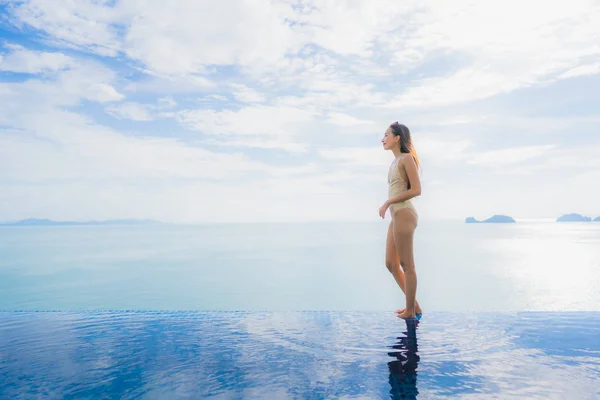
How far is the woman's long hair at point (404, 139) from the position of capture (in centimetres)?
529

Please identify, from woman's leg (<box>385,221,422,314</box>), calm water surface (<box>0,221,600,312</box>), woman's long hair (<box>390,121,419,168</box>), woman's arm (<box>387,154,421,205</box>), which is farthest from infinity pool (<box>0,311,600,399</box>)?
calm water surface (<box>0,221,600,312</box>)

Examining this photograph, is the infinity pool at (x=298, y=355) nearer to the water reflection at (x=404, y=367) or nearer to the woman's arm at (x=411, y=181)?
the water reflection at (x=404, y=367)

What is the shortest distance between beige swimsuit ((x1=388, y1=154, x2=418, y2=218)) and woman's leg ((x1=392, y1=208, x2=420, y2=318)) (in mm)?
53

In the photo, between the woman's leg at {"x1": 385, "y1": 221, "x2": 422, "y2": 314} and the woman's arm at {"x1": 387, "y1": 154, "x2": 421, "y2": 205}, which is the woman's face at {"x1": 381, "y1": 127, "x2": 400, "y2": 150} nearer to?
the woman's arm at {"x1": 387, "y1": 154, "x2": 421, "y2": 205}

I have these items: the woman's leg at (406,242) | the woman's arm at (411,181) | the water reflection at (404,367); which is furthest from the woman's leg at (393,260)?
the water reflection at (404,367)

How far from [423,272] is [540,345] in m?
22.5

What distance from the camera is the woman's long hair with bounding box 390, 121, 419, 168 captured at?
17.4ft

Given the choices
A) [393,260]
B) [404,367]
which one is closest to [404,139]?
[393,260]

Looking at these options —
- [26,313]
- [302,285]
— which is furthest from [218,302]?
[26,313]

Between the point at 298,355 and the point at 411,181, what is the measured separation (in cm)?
231


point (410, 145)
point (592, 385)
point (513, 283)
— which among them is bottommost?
point (513, 283)

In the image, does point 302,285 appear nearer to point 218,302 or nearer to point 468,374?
point 218,302

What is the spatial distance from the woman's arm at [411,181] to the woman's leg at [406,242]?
0.52 feet

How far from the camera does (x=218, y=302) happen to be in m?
15.5
